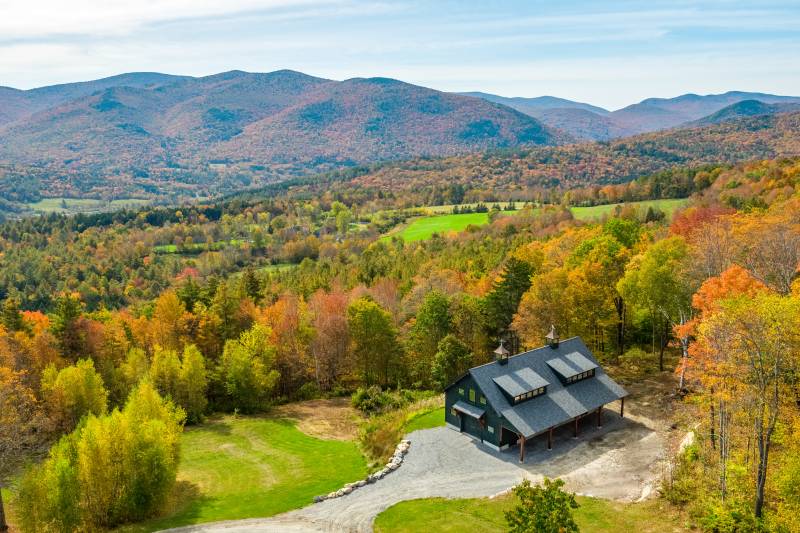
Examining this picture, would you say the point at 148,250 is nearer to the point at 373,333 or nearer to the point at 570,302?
the point at 373,333

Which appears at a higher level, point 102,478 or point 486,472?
point 102,478

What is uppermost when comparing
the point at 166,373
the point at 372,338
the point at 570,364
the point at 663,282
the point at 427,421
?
the point at 663,282

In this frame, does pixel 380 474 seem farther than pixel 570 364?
No

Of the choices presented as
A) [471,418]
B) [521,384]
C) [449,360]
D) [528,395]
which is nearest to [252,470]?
[471,418]

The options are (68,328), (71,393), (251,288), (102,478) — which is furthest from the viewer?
(251,288)

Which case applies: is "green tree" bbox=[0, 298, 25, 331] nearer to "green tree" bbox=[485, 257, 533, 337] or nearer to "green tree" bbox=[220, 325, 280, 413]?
"green tree" bbox=[220, 325, 280, 413]

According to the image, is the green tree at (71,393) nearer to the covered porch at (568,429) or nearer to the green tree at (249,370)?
the green tree at (249,370)

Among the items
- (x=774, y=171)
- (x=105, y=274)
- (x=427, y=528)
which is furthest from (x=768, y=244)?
(x=105, y=274)

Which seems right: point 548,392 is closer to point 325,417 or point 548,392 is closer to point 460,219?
point 325,417

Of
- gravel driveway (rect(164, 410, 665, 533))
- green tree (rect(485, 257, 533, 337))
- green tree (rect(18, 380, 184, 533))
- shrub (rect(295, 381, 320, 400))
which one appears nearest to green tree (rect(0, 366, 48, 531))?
green tree (rect(18, 380, 184, 533))
